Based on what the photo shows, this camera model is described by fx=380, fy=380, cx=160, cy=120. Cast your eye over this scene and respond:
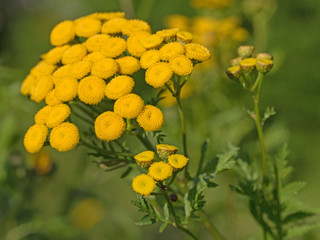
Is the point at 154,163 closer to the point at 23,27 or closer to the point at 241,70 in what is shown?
the point at 241,70

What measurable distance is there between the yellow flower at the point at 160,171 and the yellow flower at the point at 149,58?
0.48m

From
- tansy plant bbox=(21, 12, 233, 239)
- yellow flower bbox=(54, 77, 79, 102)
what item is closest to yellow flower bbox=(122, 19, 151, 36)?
tansy plant bbox=(21, 12, 233, 239)

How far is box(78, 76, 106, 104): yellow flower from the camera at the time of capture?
1.71 m

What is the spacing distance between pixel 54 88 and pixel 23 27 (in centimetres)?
1420

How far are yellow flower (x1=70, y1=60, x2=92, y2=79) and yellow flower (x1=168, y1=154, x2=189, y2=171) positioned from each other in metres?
0.61

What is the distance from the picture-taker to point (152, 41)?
5.98ft

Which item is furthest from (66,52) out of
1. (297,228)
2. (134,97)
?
(297,228)

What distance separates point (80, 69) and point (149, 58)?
1.11 feet

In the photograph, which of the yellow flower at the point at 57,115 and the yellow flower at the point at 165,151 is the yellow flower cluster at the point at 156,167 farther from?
the yellow flower at the point at 57,115

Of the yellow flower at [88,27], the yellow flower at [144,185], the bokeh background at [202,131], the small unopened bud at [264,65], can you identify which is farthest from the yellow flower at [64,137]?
the bokeh background at [202,131]

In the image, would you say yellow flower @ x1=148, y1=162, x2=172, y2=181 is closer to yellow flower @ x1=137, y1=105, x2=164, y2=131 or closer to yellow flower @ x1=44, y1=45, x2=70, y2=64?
yellow flower @ x1=137, y1=105, x2=164, y2=131

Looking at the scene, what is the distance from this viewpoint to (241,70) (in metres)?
1.92

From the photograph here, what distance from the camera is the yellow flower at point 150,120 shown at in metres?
1.63

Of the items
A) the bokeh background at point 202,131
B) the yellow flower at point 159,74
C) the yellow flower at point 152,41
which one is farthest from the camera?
the bokeh background at point 202,131
